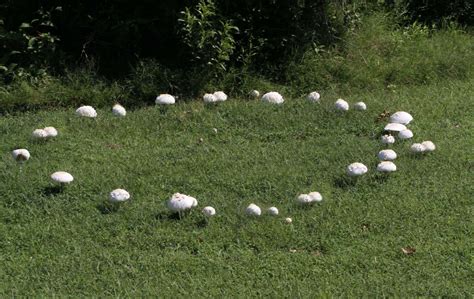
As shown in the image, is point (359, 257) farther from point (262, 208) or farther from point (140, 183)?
point (140, 183)

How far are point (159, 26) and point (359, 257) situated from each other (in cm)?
388

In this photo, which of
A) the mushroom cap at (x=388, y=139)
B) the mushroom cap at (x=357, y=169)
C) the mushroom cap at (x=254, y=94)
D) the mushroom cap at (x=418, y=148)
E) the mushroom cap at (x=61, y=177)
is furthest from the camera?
the mushroom cap at (x=254, y=94)

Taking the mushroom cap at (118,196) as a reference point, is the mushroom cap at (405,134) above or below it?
above

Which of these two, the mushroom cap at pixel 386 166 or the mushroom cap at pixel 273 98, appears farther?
the mushroom cap at pixel 273 98

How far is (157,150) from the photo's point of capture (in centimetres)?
570

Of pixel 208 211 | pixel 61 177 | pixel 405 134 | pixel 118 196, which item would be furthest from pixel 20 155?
pixel 405 134

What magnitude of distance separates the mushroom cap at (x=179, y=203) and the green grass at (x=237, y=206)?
10 centimetres

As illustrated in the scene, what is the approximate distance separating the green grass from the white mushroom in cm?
13

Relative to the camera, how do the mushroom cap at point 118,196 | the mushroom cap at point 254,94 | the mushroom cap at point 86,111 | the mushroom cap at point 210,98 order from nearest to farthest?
the mushroom cap at point 118,196
the mushroom cap at point 86,111
the mushroom cap at point 210,98
the mushroom cap at point 254,94

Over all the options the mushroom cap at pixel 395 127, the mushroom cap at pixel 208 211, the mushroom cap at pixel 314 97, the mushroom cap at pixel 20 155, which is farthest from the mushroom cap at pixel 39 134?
the mushroom cap at pixel 395 127

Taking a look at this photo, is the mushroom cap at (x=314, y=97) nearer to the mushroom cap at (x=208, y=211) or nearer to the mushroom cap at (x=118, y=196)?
the mushroom cap at (x=208, y=211)

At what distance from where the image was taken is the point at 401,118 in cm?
599

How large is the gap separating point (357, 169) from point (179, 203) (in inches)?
51.2

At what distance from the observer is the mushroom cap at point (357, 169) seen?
509 centimetres
